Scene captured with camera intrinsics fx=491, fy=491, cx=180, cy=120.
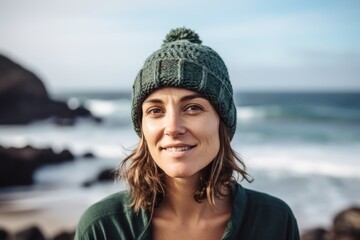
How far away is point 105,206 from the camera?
180 cm

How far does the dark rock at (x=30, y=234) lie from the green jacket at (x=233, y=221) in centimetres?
409

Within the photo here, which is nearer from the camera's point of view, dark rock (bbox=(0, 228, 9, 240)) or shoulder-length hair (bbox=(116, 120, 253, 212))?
shoulder-length hair (bbox=(116, 120, 253, 212))

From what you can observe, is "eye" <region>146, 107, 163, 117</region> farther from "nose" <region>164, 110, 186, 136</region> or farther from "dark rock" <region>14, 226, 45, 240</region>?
"dark rock" <region>14, 226, 45, 240</region>

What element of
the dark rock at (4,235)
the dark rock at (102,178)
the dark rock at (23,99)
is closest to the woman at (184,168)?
the dark rock at (4,235)

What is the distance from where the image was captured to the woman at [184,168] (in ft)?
5.53

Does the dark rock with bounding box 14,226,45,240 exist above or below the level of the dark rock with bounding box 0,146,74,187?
below

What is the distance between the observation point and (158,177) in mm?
1864

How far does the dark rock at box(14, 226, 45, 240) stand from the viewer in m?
5.59

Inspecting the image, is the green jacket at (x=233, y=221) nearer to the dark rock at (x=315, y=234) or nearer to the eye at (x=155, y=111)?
the eye at (x=155, y=111)

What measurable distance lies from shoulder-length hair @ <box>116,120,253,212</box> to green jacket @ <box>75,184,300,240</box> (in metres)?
0.05

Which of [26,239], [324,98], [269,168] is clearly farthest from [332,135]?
[324,98]

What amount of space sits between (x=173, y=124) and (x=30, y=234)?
450cm

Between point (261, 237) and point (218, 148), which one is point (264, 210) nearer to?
point (261, 237)

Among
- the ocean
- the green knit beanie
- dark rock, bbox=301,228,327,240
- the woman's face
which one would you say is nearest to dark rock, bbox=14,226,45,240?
the ocean
